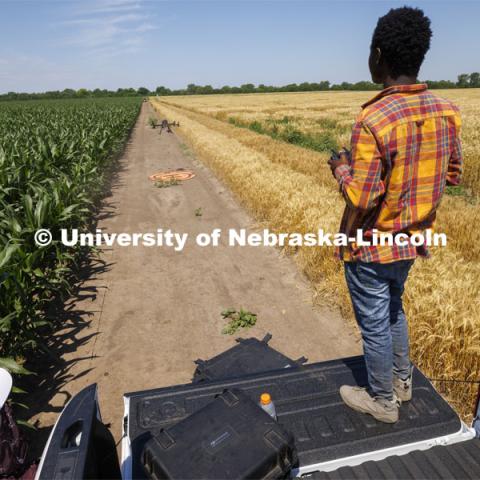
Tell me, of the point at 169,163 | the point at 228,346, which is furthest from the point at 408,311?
the point at 169,163

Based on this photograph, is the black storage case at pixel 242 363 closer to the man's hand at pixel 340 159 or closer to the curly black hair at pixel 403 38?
the man's hand at pixel 340 159

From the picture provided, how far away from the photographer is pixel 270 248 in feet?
21.3

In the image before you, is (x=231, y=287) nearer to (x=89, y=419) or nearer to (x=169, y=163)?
(x=89, y=419)

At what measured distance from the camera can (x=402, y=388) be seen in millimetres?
2553

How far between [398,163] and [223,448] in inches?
64.0

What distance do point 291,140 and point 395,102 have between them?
1703cm

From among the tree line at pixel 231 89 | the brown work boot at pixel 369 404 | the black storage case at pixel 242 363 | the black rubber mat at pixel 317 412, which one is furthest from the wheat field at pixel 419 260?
the tree line at pixel 231 89

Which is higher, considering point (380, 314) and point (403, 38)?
point (403, 38)

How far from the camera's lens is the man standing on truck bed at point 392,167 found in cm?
177

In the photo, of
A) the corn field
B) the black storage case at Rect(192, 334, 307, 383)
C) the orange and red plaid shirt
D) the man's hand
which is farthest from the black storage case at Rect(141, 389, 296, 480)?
the corn field

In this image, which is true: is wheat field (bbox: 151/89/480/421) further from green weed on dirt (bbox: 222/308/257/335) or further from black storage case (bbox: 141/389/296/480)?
black storage case (bbox: 141/389/296/480)

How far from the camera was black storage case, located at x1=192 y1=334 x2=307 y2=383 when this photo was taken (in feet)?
10.7

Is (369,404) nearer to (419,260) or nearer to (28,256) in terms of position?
(419,260)

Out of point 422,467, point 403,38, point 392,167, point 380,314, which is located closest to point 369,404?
point 422,467
